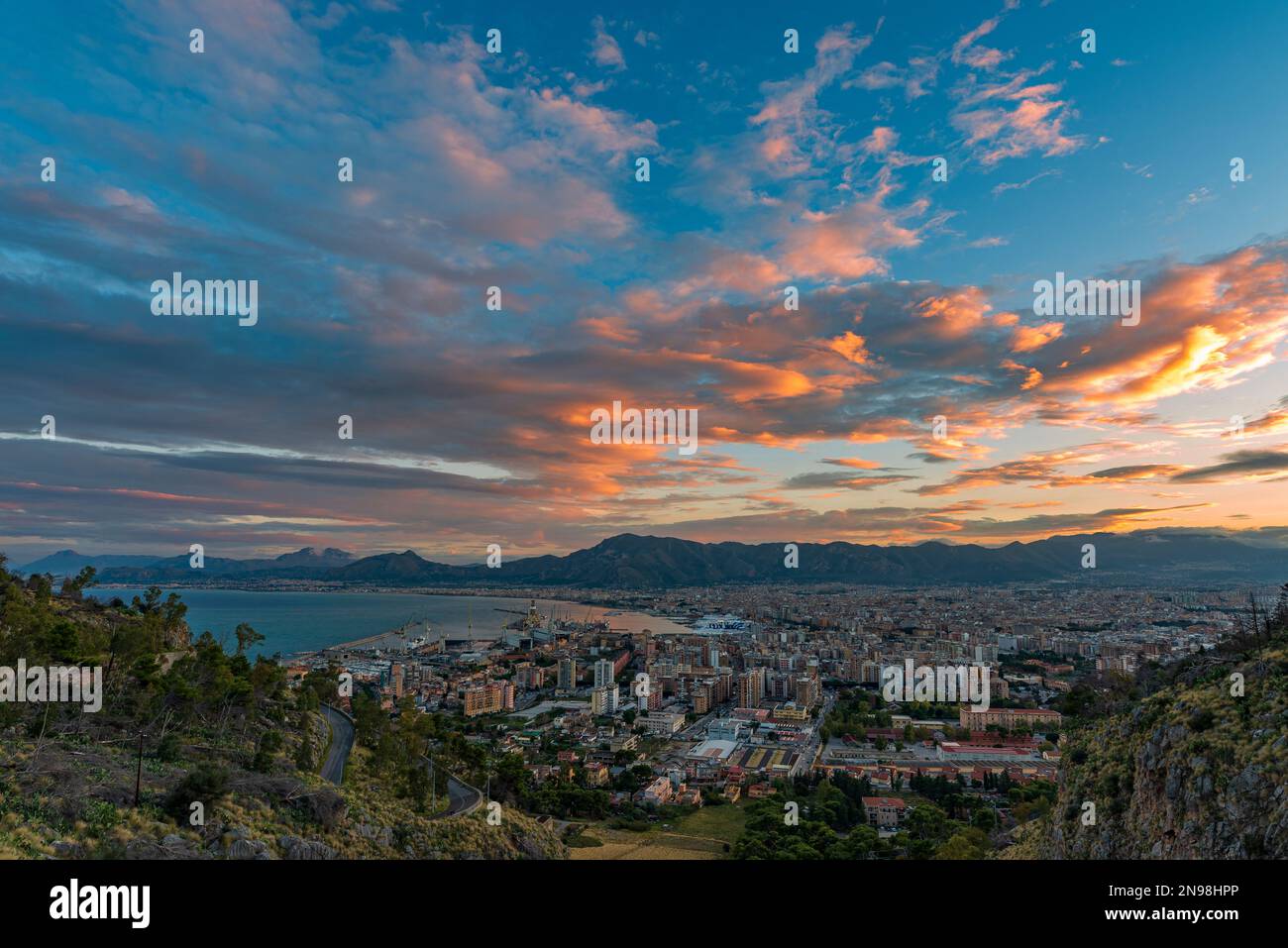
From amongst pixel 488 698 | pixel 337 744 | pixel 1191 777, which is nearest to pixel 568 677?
pixel 488 698

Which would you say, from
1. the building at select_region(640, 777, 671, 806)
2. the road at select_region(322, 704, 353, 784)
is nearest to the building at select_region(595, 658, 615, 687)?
the road at select_region(322, 704, 353, 784)

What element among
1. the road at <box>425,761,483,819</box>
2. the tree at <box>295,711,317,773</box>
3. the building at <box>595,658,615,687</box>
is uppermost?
the tree at <box>295,711,317,773</box>

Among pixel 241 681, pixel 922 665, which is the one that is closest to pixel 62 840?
pixel 241 681

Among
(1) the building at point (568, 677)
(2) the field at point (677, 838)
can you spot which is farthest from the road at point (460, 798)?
(1) the building at point (568, 677)

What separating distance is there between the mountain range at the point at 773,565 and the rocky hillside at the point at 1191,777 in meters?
136

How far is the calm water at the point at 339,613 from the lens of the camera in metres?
68.9

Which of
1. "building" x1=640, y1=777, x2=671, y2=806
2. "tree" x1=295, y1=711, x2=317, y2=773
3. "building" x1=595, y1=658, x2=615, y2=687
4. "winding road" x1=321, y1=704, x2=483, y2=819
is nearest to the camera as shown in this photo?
"tree" x1=295, y1=711, x2=317, y2=773

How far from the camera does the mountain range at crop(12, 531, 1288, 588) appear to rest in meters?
139

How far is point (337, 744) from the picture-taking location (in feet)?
63.6

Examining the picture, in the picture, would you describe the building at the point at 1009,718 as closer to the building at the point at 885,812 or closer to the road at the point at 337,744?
the building at the point at 885,812

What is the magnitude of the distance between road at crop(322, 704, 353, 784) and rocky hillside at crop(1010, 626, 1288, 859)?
597 inches

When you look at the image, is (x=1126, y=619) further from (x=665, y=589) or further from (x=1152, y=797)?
(x=665, y=589)

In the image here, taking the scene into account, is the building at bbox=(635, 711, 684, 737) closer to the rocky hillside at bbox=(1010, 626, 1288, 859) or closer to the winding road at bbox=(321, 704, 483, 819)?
the winding road at bbox=(321, 704, 483, 819)

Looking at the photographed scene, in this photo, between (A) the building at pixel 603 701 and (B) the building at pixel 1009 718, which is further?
(A) the building at pixel 603 701
